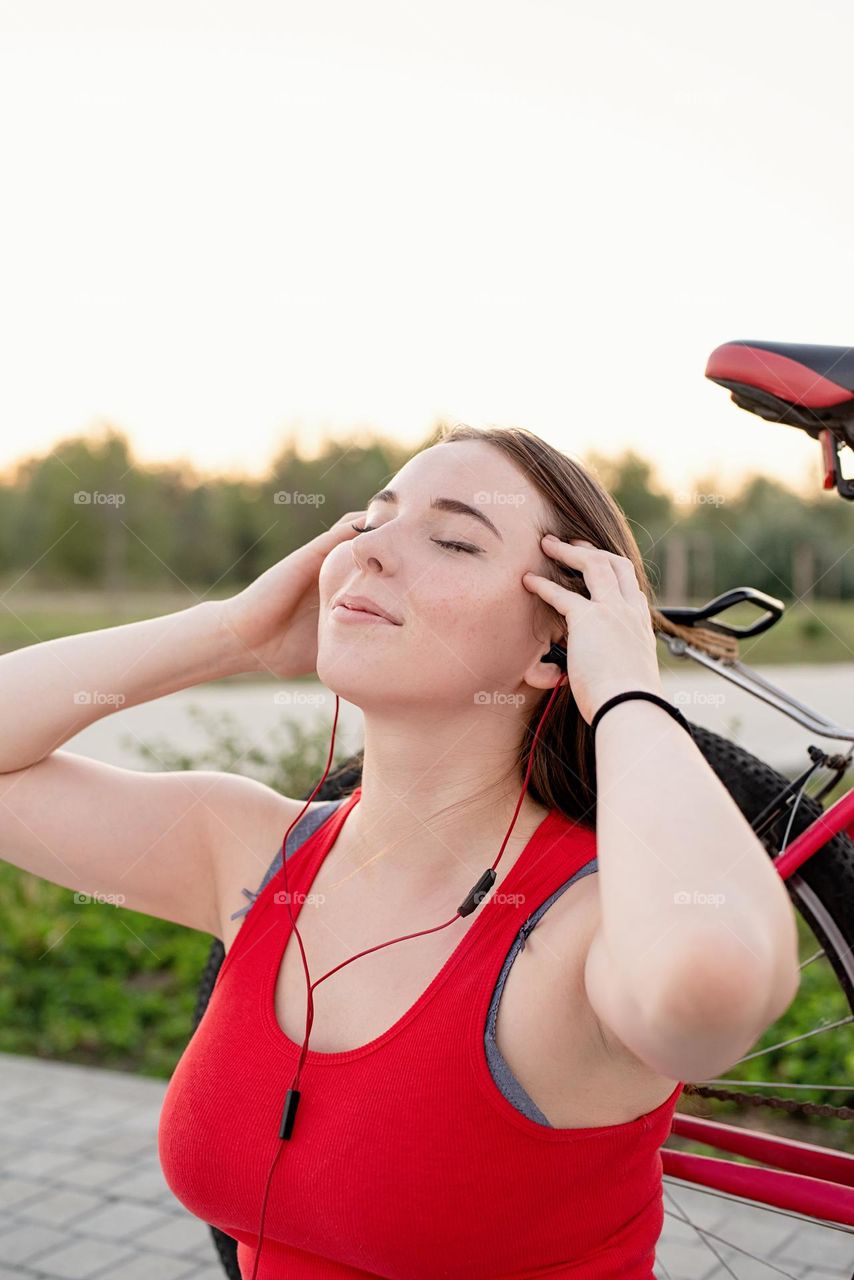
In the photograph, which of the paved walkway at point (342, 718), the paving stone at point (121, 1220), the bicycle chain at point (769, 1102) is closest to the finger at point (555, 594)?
the bicycle chain at point (769, 1102)

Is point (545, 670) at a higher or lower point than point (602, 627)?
lower

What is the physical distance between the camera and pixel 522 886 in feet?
4.91

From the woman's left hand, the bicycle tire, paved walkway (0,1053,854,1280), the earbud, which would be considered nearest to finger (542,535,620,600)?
the woman's left hand

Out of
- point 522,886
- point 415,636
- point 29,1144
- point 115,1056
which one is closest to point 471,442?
point 415,636

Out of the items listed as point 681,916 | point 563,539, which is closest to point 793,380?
point 563,539

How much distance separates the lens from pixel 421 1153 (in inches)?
54.0

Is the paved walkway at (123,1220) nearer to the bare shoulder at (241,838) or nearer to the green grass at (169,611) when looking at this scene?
the bare shoulder at (241,838)

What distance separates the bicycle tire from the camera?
1.84m

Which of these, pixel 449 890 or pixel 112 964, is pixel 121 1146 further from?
pixel 449 890

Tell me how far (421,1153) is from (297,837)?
499 millimetres

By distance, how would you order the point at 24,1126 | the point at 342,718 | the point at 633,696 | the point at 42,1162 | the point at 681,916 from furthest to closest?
the point at 342,718 < the point at 24,1126 < the point at 42,1162 < the point at 633,696 < the point at 681,916

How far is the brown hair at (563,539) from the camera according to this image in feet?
5.20

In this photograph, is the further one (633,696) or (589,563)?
(589,563)

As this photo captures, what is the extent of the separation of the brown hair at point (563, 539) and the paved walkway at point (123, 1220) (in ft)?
Result: 3.60
